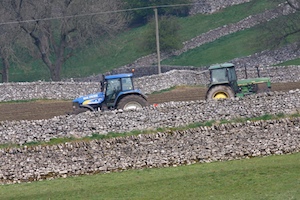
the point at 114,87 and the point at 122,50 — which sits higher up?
the point at 122,50

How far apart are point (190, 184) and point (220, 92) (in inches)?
613

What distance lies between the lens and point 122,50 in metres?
84.6

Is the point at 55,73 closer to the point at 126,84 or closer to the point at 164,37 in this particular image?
the point at 164,37

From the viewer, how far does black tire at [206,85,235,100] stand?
40325 millimetres

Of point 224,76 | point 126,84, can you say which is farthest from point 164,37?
Answer: point 126,84

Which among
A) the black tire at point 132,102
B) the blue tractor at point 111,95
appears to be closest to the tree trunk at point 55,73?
the blue tractor at point 111,95

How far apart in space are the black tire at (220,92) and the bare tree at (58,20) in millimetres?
29563

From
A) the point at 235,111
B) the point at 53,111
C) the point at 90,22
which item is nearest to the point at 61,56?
the point at 90,22

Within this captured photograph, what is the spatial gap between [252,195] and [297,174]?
10.6 feet

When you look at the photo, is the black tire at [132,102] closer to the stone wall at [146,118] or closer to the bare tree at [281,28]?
the stone wall at [146,118]

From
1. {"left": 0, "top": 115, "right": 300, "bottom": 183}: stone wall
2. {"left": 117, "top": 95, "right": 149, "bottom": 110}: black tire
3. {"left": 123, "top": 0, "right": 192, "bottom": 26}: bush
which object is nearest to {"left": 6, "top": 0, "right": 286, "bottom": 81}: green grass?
{"left": 123, "top": 0, "right": 192, "bottom": 26}: bush

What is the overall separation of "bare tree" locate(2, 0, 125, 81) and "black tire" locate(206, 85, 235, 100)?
29.6 m

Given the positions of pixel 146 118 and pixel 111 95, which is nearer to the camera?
pixel 146 118

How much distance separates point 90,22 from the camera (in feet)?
228
